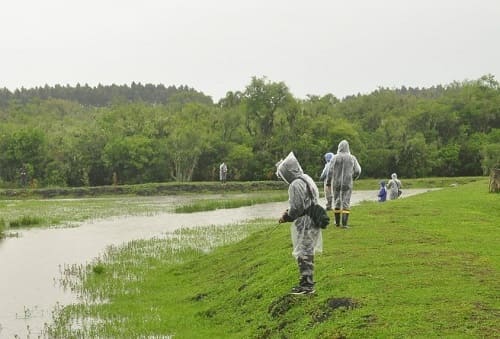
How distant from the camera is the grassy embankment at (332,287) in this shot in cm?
942

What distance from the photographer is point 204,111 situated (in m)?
85.8

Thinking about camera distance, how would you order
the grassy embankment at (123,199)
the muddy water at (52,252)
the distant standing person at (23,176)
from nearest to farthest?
1. the muddy water at (52,252)
2. the grassy embankment at (123,199)
3. the distant standing person at (23,176)

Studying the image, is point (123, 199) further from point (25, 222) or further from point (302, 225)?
point (302, 225)

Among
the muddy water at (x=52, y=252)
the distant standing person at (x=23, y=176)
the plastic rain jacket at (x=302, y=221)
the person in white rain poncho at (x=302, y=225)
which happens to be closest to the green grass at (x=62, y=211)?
the muddy water at (x=52, y=252)

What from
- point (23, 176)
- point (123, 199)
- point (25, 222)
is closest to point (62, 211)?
point (25, 222)

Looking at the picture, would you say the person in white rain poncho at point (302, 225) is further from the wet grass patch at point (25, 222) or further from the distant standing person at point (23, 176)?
the distant standing person at point (23, 176)

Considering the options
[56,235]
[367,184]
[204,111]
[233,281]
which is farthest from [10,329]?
[204,111]

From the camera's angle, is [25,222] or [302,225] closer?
[302,225]

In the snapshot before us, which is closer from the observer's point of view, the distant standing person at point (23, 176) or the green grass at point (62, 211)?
the green grass at point (62, 211)

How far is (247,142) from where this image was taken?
257 ft

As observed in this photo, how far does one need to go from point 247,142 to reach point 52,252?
5503 cm

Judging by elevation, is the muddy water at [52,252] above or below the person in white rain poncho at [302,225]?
below

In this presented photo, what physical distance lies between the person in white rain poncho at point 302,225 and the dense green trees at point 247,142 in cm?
6162

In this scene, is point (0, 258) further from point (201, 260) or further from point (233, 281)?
point (233, 281)
